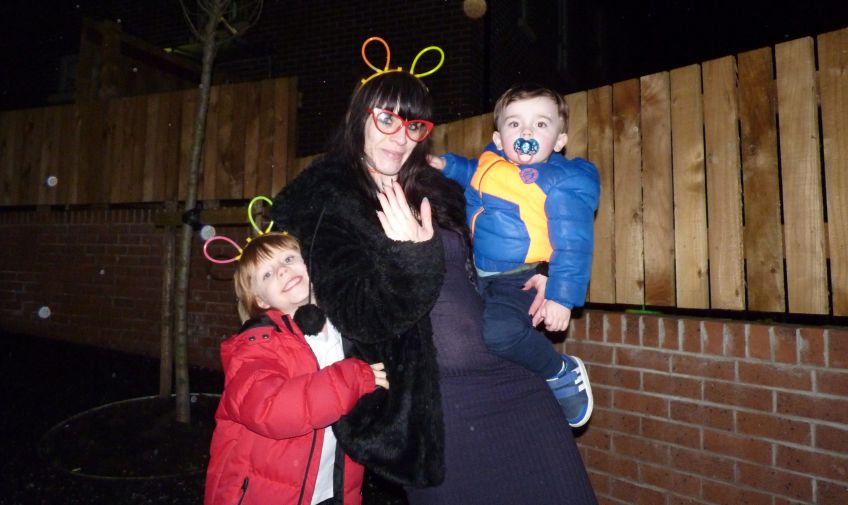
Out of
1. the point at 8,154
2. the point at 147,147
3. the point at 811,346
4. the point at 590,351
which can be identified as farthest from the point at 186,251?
the point at 8,154

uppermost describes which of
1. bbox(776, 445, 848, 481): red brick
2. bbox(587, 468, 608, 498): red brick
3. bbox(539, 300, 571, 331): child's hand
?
bbox(539, 300, 571, 331): child's hand

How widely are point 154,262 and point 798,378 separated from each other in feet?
20.4

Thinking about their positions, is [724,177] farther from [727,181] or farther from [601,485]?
[601,485]

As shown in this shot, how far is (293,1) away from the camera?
877 centimetres

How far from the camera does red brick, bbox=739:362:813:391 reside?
2367mm

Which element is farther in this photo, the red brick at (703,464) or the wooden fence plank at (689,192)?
the wooden fence plank at (689,192)

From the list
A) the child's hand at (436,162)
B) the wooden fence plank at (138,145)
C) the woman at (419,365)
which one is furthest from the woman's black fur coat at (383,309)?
the wooden fence plank at (138,145)

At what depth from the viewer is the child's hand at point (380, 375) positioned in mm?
1630

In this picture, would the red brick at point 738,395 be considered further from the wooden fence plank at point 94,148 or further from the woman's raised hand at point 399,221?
the wooden fence plank at point 94,148

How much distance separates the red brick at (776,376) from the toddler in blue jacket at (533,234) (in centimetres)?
114

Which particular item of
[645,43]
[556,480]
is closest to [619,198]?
[556,480]

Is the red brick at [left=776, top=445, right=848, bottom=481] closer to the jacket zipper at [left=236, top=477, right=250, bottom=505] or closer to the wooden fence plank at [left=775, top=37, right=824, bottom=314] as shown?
→ the wooden fence plank at [left=775, top=37, right=824, bottom=314]

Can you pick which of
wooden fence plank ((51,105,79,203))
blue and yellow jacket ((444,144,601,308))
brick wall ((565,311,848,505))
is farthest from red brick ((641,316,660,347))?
wooden fence plank ((51,105,79,203))

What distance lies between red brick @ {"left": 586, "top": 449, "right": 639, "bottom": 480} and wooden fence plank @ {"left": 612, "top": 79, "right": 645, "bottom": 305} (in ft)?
3.11
